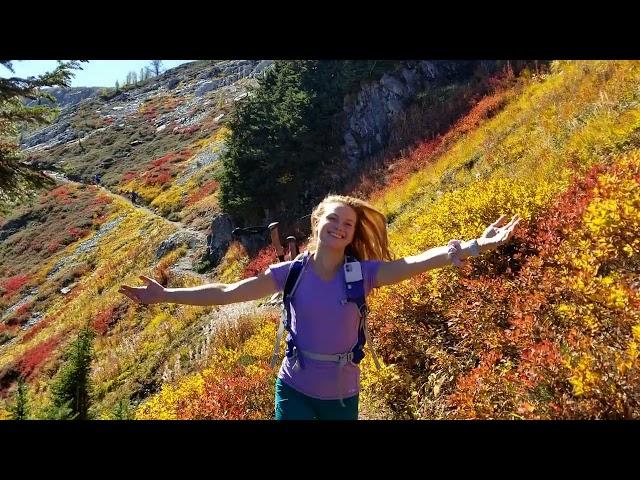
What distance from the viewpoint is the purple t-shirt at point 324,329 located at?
2.80 metres

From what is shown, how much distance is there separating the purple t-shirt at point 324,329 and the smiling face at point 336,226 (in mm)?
168

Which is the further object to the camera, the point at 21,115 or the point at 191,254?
the point at 191,254

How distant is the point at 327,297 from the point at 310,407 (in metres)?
0.60

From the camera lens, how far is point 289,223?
2320cm

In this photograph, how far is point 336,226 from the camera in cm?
293

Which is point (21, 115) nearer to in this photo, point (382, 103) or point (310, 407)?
point (310, 407)

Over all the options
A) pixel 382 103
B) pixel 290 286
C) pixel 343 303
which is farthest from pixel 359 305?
pixel 382 103

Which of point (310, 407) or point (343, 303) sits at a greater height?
point (343, 303)

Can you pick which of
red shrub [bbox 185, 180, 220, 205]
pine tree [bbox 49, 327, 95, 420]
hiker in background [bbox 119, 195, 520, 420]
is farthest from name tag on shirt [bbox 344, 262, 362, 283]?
red shrub [bbox 185, 180, 220, 205]

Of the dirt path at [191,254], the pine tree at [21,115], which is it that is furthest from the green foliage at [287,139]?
the pine tree at [21,115]

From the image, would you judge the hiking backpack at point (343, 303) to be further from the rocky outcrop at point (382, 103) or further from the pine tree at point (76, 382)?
the rocky outcrop at point (382, 103)

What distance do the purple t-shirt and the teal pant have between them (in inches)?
1.3

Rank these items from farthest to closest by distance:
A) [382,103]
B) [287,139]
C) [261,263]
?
[382,103]
[287,139]
[261,263]
